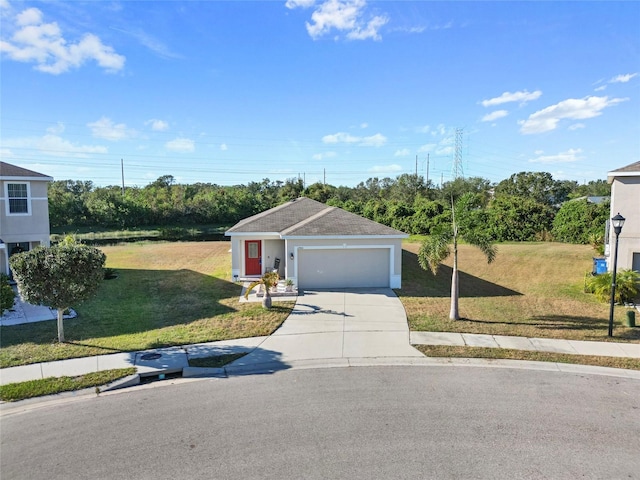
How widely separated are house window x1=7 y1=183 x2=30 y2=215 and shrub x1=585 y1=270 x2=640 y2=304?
942 inches

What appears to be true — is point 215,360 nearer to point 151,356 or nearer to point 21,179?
point 151,356

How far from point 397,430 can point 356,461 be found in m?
1.13

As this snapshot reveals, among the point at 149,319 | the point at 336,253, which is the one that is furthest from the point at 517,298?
the point at 149,319

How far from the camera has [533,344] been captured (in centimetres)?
1149

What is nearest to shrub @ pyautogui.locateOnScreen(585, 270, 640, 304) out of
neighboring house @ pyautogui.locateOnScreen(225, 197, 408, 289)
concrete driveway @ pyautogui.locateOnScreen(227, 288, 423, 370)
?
neighboring house @ pyautogui.locateOnScreen(225, 197, 408, 289)

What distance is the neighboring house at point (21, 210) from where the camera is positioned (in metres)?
17.8

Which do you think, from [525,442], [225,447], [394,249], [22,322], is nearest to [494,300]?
[394,249]

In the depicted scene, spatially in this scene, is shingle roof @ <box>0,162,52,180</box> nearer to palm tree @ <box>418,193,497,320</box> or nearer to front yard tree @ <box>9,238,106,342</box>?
front yard tree @ <box>9,238,106,342</box>

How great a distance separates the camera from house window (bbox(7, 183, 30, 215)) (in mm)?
17969

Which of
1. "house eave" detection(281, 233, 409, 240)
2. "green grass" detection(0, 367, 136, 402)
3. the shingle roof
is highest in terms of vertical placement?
the shingle roof

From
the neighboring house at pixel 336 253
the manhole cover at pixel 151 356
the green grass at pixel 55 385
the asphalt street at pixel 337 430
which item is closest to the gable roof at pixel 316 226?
the neighboring house at pixel 336 253

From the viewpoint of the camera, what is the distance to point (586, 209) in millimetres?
30375

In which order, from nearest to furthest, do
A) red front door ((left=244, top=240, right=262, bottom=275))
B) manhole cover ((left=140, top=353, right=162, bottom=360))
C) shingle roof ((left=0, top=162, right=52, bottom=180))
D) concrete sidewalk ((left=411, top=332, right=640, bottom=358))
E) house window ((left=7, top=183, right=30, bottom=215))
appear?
manhole cover ((left=140, top=353, right=162, bottom=360))
concrete sidewalk ((left=411, top=332, right=640, bottom=358))
shingle roof ((left=0, top=162, right=52, bottom=180))
house window ((left=7, top=183, right=30, bottom=215))
red front door ((left=244, top=240, right=262, bottom=275))

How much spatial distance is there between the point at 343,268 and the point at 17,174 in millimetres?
14377
